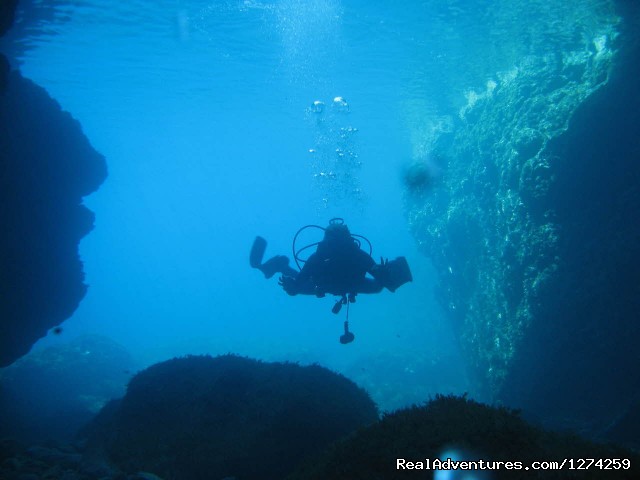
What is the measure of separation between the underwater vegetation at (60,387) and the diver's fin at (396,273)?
27.5ft

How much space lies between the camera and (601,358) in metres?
11.0

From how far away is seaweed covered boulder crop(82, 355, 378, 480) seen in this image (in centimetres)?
591

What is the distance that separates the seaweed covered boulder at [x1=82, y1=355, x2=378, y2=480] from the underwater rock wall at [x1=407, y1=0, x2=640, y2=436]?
8.36m

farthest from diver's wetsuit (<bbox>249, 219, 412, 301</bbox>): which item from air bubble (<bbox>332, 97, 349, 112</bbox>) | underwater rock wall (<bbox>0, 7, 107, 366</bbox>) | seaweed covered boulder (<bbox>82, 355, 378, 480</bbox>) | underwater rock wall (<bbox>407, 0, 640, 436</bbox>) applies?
air bubble (<bbox>332, 97, 349, 112</bbox>)

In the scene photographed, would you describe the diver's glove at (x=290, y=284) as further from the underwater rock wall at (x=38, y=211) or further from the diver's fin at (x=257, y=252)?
the underwater rock wall at (x=38, y=211)

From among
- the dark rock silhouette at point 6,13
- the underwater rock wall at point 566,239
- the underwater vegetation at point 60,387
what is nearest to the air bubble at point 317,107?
the underwater rock wall at point 566,239

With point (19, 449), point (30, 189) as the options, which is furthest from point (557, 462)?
point (30, 189)

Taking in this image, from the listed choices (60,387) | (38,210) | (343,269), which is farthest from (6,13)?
(60,387)

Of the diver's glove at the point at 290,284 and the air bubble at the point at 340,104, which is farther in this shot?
the air bubble at the point at 340,104

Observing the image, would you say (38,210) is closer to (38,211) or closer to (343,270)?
(38,211)

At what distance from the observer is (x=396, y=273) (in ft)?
27.4

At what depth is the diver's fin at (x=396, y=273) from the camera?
8.25 meters

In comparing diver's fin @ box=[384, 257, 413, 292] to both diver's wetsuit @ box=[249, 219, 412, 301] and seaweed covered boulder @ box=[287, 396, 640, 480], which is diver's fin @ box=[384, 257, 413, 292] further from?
seaweed covered boulder @ box=[287, 396, 640, 480]

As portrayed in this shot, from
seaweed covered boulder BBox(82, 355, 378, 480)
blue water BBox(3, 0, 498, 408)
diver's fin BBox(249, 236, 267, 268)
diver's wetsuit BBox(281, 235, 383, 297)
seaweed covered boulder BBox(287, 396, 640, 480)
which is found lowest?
seaweed covered boulder BBox(287, 396, 640, 480)
